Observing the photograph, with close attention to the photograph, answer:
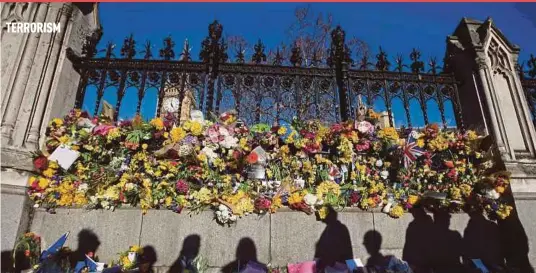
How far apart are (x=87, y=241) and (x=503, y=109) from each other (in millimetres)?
8698

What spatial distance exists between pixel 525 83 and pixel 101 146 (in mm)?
9875

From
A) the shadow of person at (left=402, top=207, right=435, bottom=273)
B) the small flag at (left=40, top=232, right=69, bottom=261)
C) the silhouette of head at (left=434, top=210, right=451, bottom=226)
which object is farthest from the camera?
the silhouette of head at (left=434, top=210, right=451, bottom=226)

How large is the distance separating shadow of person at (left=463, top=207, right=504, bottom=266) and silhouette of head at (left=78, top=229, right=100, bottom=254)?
6502 mm

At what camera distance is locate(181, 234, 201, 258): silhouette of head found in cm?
500

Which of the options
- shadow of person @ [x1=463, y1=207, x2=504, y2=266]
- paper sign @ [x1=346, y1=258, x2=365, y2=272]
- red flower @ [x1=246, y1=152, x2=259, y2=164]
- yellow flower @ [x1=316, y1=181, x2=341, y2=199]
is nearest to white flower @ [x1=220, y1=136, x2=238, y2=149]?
red flower @ [x1=246, y1=152, x2=259, y2=164]

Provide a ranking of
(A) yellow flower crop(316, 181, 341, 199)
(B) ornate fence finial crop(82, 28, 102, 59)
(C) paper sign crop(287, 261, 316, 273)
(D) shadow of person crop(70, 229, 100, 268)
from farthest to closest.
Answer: (B) ornate fence finial crop(82, 28, 102, 59), (A) yellow flower crop(316, 181, 341, 199), (D) shadow of person crop(70, 229, 100, 268), (C) paper sign crop(287, 261, 316, 273)

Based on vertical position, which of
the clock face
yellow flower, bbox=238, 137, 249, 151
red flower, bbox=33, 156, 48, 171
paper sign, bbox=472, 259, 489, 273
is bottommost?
paper sign, bbox=472, 259, 489, 273

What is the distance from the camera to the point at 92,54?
693 centimetres

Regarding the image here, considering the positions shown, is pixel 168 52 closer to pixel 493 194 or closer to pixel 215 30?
pixel 215 30

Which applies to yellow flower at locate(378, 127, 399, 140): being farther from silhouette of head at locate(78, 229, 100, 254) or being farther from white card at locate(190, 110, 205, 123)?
silhouette of head at locate(78, 229, 100, 254)

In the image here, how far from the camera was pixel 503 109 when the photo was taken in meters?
6.55

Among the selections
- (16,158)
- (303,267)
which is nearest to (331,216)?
(303,267)

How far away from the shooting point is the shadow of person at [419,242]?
5.29 metres

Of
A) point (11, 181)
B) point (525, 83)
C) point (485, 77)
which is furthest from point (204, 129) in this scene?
point (525, 83)
